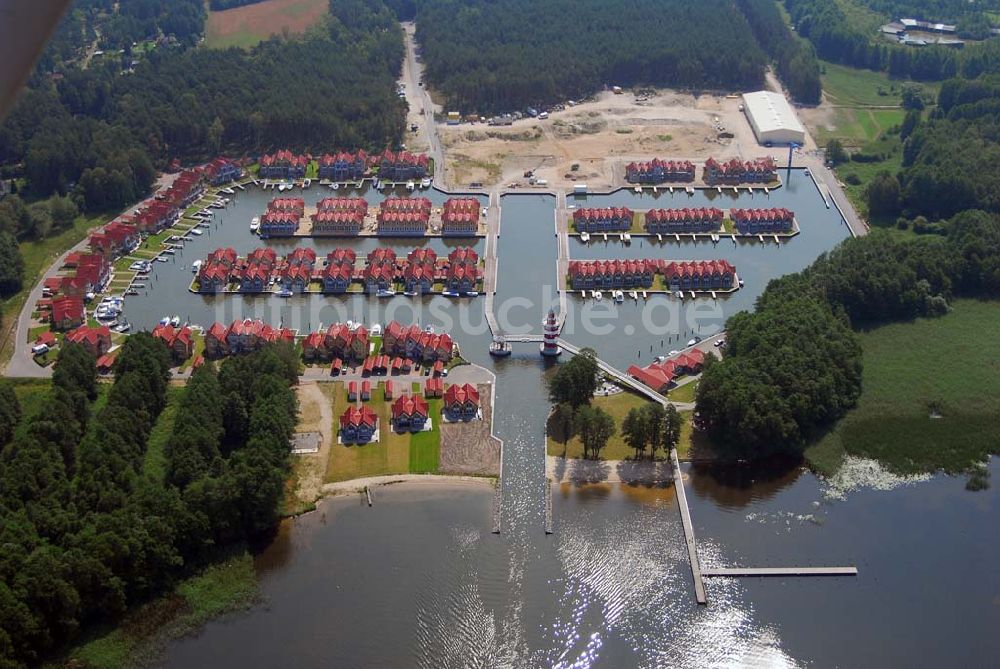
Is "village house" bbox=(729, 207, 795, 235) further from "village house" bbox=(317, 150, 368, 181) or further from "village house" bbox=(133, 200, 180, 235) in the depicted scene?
"village house" bbox=(133, 200, 180, 235)

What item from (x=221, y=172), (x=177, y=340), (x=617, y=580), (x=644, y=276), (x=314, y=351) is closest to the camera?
(x=617, y=580)

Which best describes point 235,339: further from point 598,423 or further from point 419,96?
point 419,96

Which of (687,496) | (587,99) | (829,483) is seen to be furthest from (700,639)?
(587,99)

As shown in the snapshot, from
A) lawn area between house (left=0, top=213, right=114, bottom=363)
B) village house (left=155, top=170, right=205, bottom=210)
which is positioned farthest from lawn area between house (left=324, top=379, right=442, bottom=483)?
village house (left=155, top=170, right=205, bottom=210)

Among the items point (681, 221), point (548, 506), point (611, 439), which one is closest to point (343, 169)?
point (681, 221)

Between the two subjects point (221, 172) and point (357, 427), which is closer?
point (357, 427)

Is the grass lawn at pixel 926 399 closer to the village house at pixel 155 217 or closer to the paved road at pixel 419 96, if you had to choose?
the paved road at pixel 419 96

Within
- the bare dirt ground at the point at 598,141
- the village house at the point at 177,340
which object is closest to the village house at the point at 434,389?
the village house at the point at 177,340

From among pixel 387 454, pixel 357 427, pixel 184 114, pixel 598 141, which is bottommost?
pixel 387 454
